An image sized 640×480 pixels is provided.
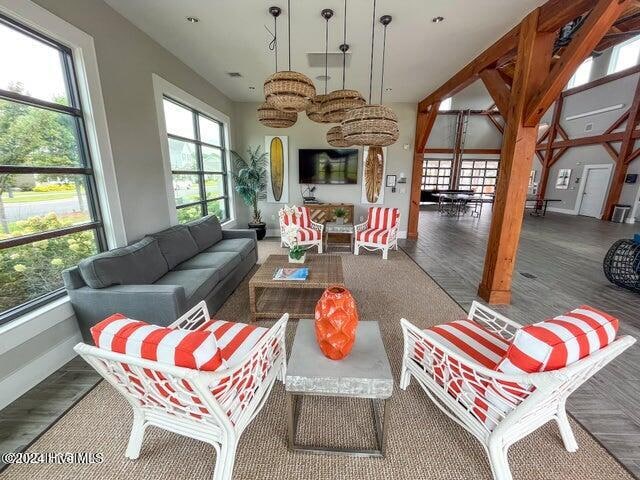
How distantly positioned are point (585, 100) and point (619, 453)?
1222 centimetres

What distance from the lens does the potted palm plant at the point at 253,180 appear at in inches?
209

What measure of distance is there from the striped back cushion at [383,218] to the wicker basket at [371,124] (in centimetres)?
283

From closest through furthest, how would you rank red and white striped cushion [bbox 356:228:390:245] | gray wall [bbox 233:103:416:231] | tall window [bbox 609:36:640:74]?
red and white striped cushion [bbox 356:228:390:245] → gray wall [bbox 233:103:416:231] → tall window [bbox 609:36:640:74]

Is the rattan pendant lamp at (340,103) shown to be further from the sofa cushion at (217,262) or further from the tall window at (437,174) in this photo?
the tall window at (437,174)

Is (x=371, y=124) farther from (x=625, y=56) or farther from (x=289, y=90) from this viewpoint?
(x=625, y=56)

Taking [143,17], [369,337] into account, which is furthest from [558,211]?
[143,17]

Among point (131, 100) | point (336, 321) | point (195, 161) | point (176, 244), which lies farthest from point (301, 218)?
point (336, 321)

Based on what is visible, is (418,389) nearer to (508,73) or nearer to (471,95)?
(508,73)

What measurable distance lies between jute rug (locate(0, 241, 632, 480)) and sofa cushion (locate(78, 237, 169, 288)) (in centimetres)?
77

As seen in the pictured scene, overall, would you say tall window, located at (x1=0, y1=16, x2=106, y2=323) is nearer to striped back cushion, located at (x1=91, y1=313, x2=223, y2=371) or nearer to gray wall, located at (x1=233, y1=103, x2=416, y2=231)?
striped back cushion, located at (x1=91, y1=313, x2=223, y2=371)

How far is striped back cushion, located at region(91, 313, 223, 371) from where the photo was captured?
0.94 metres

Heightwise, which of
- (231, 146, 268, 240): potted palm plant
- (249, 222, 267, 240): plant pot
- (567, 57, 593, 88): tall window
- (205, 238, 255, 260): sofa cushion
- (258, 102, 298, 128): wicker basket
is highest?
(567, 57, 593, 88): tall window

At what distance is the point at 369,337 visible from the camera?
157 centimetres

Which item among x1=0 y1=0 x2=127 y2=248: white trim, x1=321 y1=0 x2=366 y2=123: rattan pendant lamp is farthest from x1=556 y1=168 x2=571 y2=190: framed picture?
x1=0 y1=0 x2=127 y2=248: white trim
